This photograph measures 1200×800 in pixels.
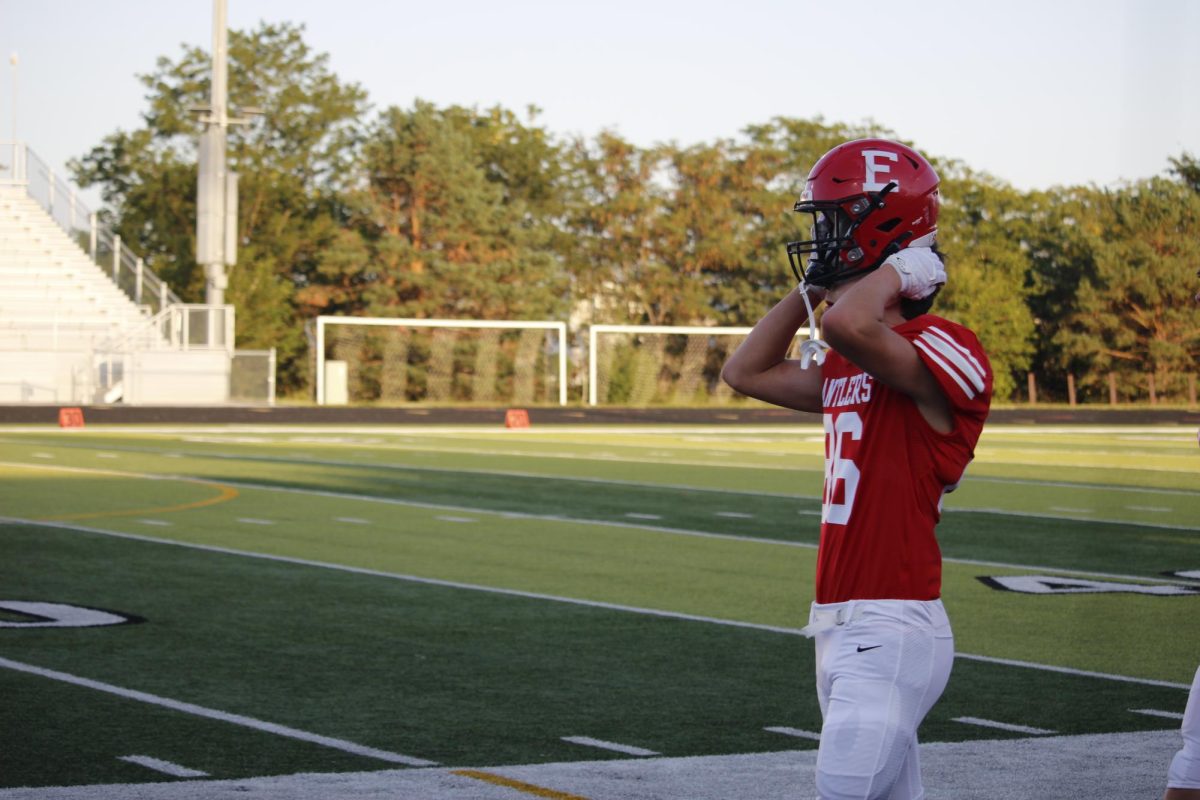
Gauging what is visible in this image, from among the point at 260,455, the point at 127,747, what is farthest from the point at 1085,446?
the point at 127,747

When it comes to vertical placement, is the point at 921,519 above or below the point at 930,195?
below

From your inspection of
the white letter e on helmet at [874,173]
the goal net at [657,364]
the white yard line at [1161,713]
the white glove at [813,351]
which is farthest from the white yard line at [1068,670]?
the goal net at [657,364]

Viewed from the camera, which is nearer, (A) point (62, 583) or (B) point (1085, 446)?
(A) point (62, 583)

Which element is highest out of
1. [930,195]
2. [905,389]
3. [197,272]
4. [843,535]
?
[197,272]

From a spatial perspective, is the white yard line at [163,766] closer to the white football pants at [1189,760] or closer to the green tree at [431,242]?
the white football pants at [1189,760]

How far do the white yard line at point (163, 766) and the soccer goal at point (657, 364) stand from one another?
110ft

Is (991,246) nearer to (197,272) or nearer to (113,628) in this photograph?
(197,272)

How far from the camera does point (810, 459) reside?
931 inches

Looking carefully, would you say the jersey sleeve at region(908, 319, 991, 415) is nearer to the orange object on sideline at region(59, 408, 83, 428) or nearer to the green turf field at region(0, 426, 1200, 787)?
the green turf field at region(0, 426, 1200, 787)

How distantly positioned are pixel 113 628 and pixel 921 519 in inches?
245

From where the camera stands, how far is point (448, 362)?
42.2 metres

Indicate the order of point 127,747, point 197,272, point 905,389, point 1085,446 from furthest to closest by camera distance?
point 197,272, point 1085,446, point 127,747, point 905,389

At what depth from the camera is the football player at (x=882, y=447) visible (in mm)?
3131

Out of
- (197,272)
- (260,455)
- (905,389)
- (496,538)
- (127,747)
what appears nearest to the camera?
(905,389)
